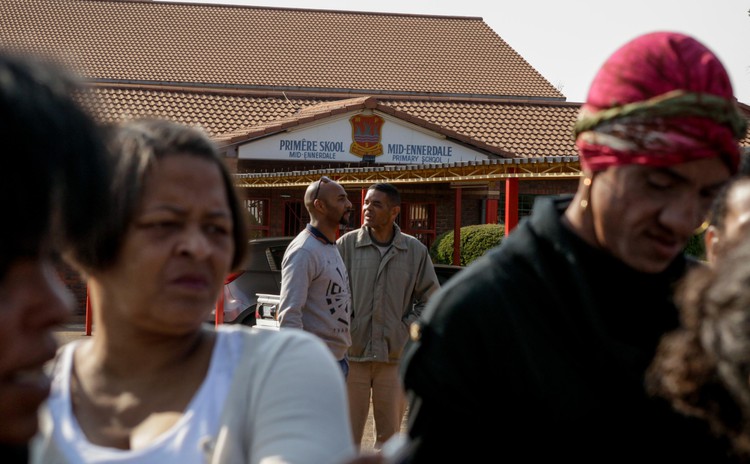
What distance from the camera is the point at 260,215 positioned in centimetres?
2592

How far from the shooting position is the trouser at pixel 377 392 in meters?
7.52

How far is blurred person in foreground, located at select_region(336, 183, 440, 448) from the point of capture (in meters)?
7.56

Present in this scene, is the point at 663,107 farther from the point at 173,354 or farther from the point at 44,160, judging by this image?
the point at 44,160

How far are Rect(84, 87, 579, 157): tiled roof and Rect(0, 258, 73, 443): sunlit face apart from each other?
24304mm

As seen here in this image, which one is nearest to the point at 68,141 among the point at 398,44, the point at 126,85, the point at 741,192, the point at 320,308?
the point at 741,192

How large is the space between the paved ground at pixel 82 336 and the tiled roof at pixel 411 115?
739 centimetres

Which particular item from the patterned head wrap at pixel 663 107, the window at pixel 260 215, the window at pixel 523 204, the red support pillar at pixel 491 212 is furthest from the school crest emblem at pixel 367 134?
the patterned head wrap at pixel 663 107

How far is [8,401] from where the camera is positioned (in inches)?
51.6

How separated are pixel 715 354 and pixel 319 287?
546 cm

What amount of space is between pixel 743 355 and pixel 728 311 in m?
0.07

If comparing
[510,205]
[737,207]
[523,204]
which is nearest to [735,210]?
[737,207]

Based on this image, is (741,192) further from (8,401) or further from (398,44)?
(398,44)

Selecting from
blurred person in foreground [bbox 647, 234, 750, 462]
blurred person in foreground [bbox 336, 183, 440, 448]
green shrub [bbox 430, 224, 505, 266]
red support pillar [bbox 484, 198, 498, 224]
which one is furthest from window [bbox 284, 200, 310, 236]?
blurred person in foreground [bbox 647, 234, 750, 462]

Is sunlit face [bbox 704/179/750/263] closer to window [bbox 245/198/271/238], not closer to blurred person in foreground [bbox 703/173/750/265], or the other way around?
blurred person in foreground [bbox 703/173/750/265]
